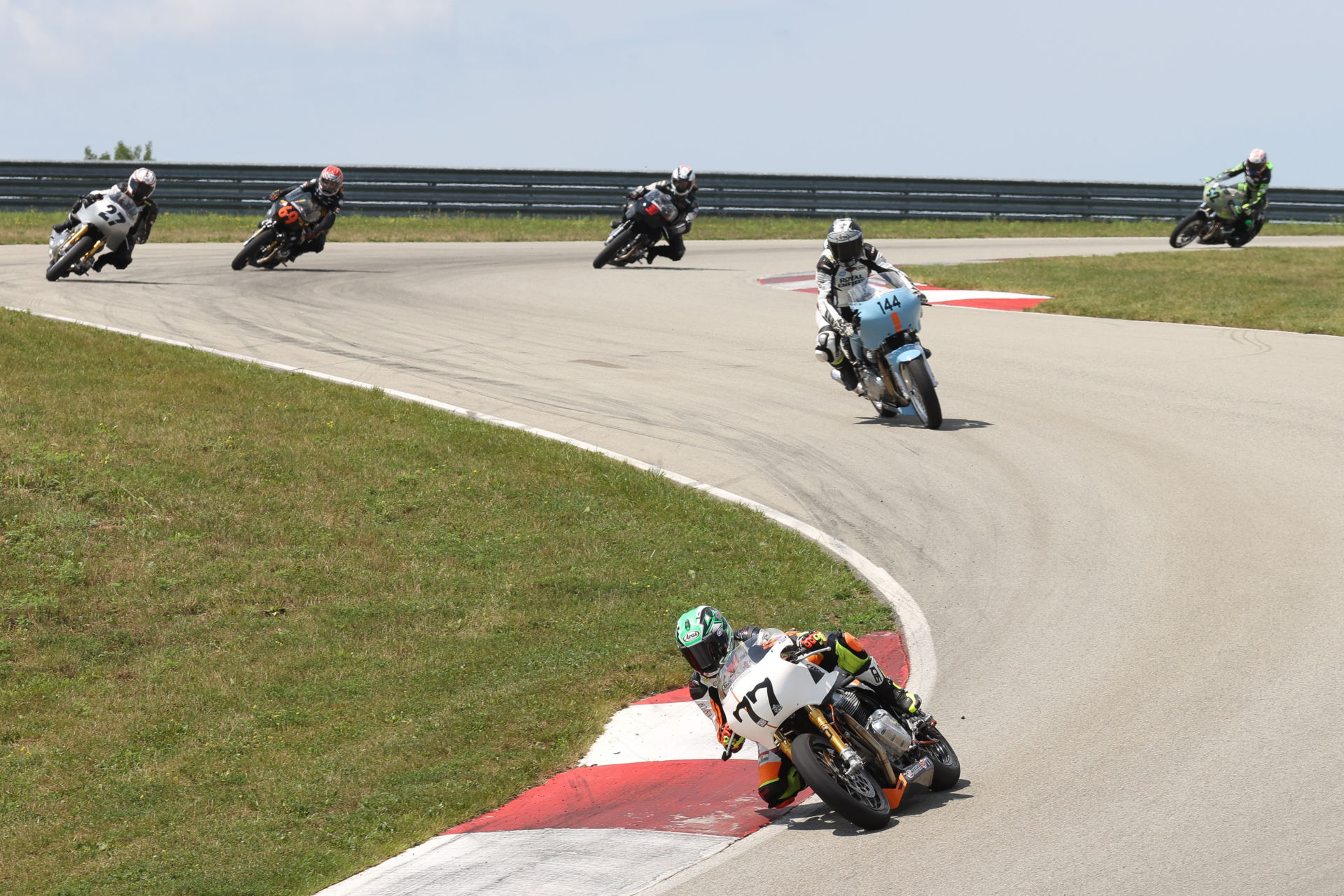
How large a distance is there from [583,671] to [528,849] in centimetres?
229

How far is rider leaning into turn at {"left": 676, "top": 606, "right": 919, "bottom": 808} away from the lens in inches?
253

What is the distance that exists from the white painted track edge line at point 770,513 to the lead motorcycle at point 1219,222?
20.7 meters

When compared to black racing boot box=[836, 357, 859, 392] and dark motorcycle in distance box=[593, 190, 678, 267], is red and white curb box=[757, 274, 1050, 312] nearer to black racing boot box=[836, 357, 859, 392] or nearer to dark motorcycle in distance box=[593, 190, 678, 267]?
dark motorcycle in distance box=[593, 190, 678, 267]

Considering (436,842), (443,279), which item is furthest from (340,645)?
(443,279)

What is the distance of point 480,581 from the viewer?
1027cm

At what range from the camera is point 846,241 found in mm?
13617

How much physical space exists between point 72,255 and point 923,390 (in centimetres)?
1377

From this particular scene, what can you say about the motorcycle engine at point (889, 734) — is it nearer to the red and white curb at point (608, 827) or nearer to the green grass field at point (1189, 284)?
the red and white curb at point (608, 827)

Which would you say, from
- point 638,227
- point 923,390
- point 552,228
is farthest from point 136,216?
point 552,228

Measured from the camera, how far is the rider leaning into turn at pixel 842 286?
13781 mm

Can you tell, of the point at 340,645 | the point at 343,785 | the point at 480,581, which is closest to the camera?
the point at 343,785

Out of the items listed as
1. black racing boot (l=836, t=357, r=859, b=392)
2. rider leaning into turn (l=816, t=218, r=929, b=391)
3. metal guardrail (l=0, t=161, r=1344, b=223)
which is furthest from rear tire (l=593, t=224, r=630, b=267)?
black racing boot (l=836, t=357, r=859, b=392)

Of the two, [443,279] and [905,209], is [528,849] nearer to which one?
[443,279]

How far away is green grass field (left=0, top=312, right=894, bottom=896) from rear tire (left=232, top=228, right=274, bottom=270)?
9547 millimetres
